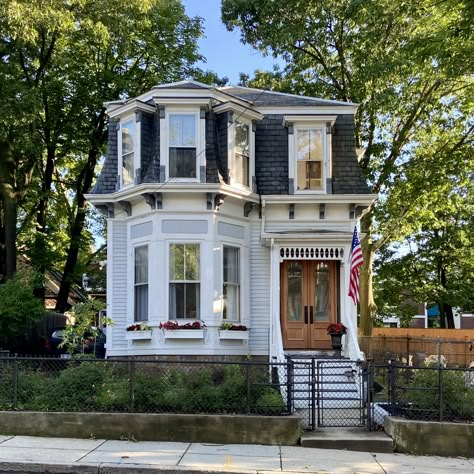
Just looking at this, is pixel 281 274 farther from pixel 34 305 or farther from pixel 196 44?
pixel 196 44

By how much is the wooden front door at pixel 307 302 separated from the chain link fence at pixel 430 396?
166 inches

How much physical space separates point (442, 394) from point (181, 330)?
626 centimetres

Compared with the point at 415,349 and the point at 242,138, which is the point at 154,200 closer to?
the point at 242,138

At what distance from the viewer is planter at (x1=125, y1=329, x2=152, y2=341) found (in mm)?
14703

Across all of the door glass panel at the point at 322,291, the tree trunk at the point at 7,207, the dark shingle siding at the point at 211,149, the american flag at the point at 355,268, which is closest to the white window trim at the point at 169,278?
the dark shingle siding at the point at 211,149

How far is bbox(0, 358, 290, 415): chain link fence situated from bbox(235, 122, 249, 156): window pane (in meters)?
6.25

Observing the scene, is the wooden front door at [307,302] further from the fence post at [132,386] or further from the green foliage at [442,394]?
the fence post at [132,386]

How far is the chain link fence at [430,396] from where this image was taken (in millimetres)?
10414

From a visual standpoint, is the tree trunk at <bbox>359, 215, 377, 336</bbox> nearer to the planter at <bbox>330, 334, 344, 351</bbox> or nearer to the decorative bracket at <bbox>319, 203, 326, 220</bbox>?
the decorative bracket at <bbox>319, 203, 326, 220</bbox>

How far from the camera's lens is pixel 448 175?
78.8 feet

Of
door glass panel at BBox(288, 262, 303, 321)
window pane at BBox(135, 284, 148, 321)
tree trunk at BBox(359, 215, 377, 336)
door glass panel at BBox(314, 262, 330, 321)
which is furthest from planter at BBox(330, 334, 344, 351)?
tree trunk at BBox(359, 215, 377, 336)

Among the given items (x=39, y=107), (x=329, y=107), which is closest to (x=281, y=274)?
(x=329, y=107)

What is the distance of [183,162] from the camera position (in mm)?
15078

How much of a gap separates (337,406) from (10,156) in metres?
15.8
